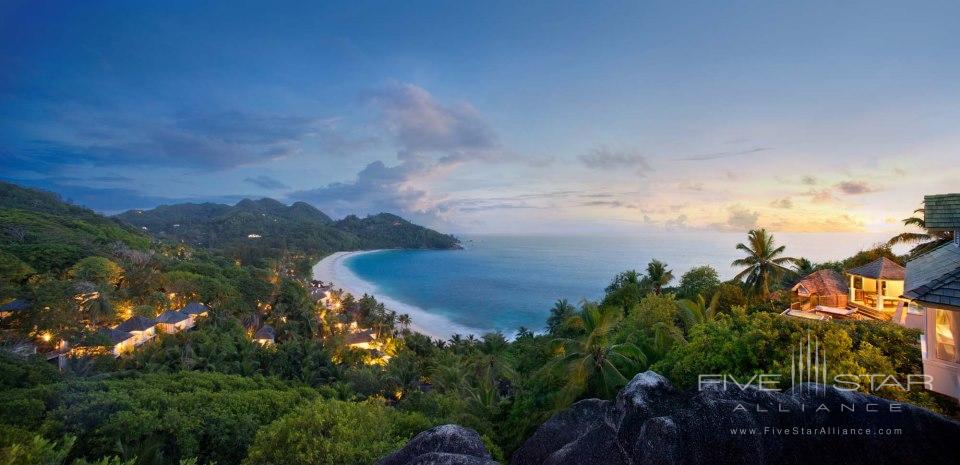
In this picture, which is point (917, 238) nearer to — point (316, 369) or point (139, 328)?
point (316, 369)

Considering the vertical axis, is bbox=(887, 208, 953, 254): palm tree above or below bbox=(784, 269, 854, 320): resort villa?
above

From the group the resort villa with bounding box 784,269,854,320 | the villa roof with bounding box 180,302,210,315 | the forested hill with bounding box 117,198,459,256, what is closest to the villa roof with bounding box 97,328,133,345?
the villa roof with bounding box 180,302,210,315

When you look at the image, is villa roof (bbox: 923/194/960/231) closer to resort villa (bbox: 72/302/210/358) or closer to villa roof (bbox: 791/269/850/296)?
villa roof (bbox: 791/269/850/296)

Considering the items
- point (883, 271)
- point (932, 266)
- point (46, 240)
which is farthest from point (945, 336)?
point (46, 240)

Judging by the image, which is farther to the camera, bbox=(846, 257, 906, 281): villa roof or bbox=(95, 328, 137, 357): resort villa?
bbox=(95, 328, 137, 357): resort villa

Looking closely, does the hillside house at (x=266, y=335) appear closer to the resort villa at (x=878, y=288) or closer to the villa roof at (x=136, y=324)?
the villa roof at (x=136, y=324)

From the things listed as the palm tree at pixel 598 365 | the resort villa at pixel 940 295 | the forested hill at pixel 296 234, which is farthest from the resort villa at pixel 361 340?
the forested hill at pixel 296 234

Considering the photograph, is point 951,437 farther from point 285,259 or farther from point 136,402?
point 285,259
